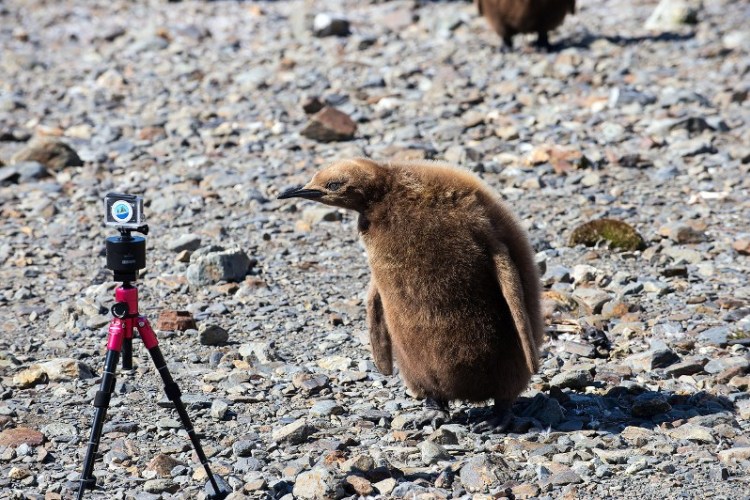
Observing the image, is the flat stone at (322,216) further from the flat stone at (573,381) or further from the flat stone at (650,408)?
the flat stone at (650,408)

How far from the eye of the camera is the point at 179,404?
4.18 meters

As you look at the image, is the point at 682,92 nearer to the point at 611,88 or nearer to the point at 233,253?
the point at 611,88

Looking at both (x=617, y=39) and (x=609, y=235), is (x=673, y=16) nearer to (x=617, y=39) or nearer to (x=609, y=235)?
(x=617, y=39)

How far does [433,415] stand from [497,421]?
0.96 feet

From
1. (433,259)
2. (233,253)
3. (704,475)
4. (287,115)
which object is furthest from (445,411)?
(287,115)

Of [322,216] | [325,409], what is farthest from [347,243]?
[325,409]

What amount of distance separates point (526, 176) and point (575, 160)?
46 centimetres

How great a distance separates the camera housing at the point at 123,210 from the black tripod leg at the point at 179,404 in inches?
Answer: 18.3

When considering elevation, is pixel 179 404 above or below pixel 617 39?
below

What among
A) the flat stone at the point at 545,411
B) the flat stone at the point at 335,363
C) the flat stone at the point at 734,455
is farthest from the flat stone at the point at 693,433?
the flat stone at the point at 335,363

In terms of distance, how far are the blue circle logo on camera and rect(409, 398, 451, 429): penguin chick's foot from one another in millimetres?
1693

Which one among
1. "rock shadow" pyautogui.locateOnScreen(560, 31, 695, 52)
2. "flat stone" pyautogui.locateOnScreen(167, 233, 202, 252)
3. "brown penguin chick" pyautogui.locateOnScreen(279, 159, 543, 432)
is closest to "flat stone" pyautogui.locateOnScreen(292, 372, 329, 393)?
"brown penguin chick" pyautogui.locateOnScreen(279, 159, 543, 432)

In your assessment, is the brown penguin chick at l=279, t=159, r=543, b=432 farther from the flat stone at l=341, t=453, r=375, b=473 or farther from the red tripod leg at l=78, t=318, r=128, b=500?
the red tripod leg at l=78, t=318, r=128, b=500

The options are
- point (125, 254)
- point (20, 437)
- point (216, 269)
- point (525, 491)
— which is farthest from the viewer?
point (216, 269)
